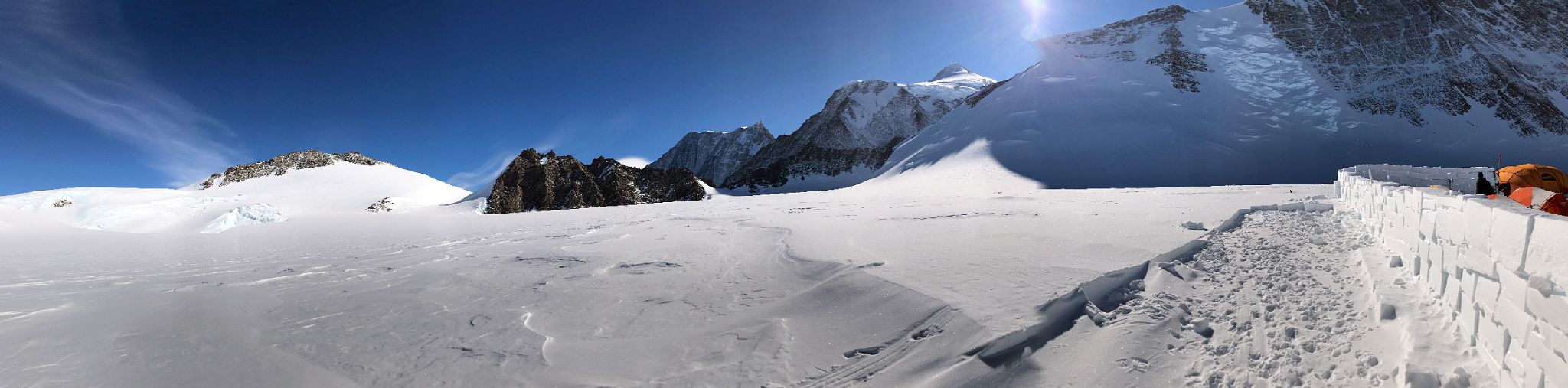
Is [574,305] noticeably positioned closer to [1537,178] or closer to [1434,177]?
[1434,177]

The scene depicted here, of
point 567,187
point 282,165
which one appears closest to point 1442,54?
point 567,187

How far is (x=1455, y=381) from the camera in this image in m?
2.83

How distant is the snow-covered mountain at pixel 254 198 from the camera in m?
18.2

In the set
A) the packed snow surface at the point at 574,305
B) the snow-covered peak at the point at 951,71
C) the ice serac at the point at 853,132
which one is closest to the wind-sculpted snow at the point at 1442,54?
the ice serac at the point at 853,132

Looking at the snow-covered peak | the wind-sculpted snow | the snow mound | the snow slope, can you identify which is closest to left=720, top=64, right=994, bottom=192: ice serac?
the snow-covered peak

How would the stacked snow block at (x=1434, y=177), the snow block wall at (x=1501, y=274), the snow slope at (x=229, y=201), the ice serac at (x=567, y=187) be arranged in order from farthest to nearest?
the ice serac at (x=567, y=187) < the snow slope at (x=229, y=201) < the stacked snow block at (x=1434, y=177) < the snow block wall at (x=1501, y=274)

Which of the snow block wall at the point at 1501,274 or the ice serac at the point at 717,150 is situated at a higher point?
the ice serac at the point at 717,150

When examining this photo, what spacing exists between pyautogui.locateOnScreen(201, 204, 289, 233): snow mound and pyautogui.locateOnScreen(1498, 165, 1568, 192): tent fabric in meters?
35.1

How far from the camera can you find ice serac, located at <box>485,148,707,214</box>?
35719 millimetres

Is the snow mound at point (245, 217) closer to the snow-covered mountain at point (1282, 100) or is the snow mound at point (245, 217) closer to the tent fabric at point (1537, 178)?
the tent fabric at point (1537, 178)

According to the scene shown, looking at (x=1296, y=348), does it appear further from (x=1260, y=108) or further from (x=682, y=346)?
(x=1260, y=108)

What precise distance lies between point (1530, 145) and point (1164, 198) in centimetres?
4393

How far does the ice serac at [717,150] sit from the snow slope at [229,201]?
77.6m

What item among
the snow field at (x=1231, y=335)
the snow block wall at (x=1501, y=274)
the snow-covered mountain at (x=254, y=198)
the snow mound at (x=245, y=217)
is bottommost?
the snow field at (x=1231, y=335)
